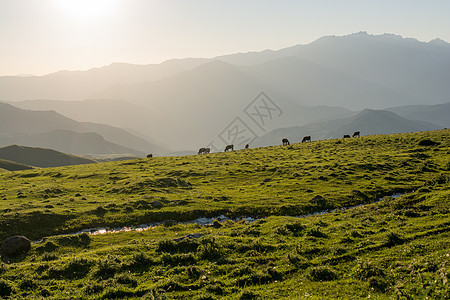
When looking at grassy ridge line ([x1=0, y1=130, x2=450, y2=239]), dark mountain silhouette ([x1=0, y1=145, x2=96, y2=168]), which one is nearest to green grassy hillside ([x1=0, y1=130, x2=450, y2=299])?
grassy ridge line ([x1=0, y1=130, x2=450, y2=239])

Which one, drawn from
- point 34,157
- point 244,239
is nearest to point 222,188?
point 244,239

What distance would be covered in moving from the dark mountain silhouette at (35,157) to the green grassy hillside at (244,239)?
6658 inches

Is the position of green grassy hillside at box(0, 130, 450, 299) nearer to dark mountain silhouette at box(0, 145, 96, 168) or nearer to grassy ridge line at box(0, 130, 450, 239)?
grassy ridge line at box(0, 130, 450, 239)

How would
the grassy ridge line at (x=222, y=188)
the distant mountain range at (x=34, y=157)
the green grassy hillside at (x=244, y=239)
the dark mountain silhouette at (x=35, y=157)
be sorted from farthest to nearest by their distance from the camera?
1. the dark mountain silhouette at (x=35, y=157)
2. the distant mountain range at (x=34, y=157)
3. the grassy ridge line at (x=222, y=188)
4. the green grassy hillside at (x=244, y=239)

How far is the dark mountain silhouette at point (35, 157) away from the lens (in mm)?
178000

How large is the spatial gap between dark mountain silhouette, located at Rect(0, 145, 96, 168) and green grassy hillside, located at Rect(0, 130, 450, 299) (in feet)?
555

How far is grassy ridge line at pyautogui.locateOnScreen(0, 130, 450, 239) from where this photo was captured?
25188mm

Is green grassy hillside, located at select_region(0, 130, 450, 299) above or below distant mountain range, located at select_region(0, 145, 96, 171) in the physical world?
above

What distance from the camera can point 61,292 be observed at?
11.8m

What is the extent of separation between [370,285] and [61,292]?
13019 millimetres

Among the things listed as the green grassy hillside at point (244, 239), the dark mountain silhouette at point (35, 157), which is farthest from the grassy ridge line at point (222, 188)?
the dark mountain silhouette at point (35, 157)

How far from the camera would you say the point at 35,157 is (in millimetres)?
185625

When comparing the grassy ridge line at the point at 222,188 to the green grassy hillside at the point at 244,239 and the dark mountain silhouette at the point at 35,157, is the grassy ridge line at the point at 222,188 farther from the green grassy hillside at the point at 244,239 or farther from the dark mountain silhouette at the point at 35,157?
the dark mountain silhouette at the point at 35,157

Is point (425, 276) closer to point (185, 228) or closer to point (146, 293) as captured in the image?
point (146, 293)
